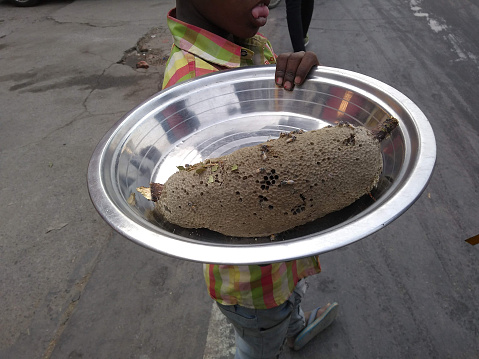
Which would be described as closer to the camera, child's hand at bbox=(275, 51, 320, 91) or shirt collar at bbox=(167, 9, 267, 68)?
child's hand at bbox=(275, 51, 320, 91)

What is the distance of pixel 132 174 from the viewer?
109cm

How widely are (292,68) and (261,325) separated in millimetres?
1005

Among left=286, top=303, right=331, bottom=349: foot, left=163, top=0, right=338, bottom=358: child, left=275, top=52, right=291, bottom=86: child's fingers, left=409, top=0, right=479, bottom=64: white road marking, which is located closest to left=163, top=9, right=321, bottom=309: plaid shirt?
left=163, top=0, right=338, bottom=358: child

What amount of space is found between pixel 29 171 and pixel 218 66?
106 inches

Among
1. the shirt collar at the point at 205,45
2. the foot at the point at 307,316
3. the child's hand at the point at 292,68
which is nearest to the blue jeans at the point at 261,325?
the foot at the point at 307,316

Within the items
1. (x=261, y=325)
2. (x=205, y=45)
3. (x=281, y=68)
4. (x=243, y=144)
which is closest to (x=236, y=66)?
(x=205, y=45)

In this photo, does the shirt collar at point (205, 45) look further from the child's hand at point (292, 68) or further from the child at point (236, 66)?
the child's hand at point (292, 68)

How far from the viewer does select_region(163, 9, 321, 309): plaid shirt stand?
4.27 feet

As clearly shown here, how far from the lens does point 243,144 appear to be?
3.95ft

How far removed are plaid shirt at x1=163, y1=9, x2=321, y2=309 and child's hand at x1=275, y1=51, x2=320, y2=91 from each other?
27cm

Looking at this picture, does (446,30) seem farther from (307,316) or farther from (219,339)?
(219,339)

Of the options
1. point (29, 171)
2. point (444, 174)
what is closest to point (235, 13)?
point (444, 174)

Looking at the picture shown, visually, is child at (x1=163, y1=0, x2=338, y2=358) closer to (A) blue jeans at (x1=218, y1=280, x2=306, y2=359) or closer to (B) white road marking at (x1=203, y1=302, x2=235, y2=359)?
(A) blue jeans at (x1=218, y1=280, x2=306, y2=359)

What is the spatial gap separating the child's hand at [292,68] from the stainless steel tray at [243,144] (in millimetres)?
45
